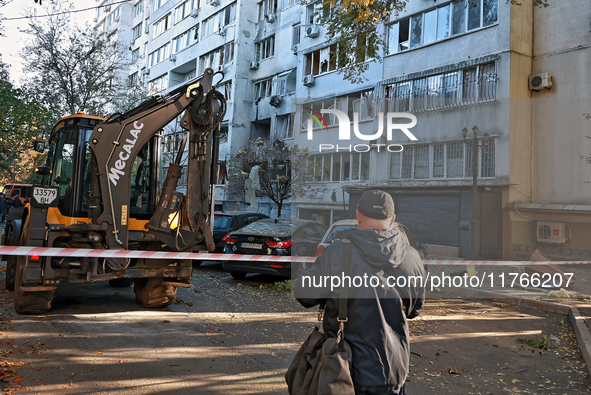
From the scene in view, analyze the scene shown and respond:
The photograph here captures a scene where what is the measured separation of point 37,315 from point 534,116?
9.95 meters

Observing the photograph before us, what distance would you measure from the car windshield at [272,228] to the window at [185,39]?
3034 cm

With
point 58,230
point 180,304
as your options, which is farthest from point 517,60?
point 58,230

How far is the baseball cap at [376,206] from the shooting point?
2.79 m

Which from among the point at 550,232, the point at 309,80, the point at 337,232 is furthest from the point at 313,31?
the point at 337,232

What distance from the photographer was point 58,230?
6531 mm

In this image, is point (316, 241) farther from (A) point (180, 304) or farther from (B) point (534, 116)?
(B) point (534, 116)

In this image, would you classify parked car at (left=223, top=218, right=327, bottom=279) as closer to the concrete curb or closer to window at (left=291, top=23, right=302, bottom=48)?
the concrete curb

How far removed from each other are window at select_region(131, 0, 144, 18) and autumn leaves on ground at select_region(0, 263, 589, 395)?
163ft

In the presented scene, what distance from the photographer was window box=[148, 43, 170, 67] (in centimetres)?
4191

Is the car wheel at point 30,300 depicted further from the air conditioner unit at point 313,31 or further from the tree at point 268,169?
the air conditioner unit at point 313,31

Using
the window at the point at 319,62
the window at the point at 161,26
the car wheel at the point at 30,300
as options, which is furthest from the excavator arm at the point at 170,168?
the window at the point at 161,26

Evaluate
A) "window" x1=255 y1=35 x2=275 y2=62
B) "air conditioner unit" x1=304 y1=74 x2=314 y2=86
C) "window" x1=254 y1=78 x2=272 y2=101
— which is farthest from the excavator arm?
"window" x1=255 y1=35 x2=275 y2=62

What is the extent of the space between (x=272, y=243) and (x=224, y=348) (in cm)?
481

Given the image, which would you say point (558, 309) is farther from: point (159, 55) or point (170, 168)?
point (159, 55)
